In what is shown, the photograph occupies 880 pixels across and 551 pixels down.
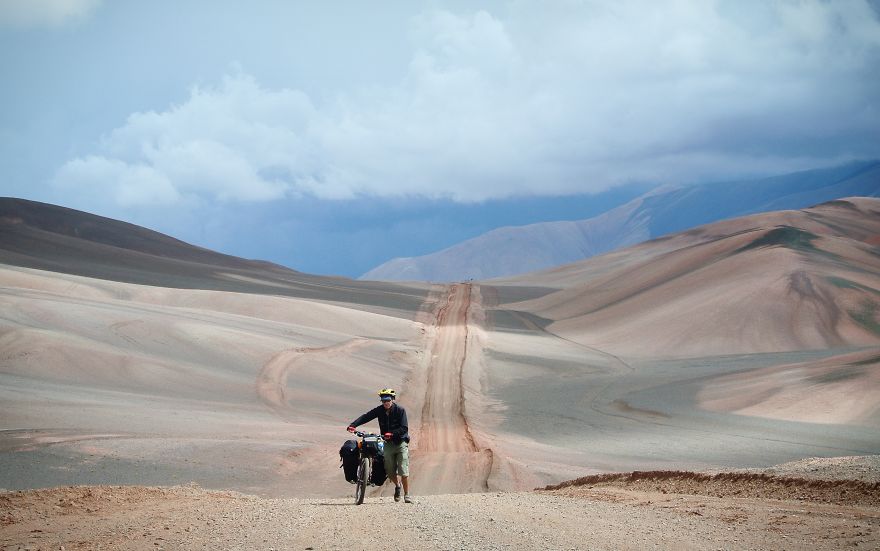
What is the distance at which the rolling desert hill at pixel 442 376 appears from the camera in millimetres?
18969

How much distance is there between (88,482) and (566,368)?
26555mm

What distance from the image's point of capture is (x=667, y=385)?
112 feet

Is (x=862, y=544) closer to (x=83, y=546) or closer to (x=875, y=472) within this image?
(x=875, y=472)

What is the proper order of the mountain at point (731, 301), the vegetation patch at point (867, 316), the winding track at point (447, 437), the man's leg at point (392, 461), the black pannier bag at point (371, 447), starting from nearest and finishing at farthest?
the man's leg at point (392, 461), the black pannier bag at point (371, 447), the winding track at point (447, 437), the mountain at point (731, 301), the vegetation patch at point (867, 316)

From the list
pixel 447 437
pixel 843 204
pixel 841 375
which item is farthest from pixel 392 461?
pixel 843 204

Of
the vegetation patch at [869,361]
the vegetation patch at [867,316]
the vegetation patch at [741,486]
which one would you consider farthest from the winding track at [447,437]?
the vegetation patch at [867,316]

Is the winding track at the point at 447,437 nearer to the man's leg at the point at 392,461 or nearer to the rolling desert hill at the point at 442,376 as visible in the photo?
the rolling desert hill at the point at 442,376

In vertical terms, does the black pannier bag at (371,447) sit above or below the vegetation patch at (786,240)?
below

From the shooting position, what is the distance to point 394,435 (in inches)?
495

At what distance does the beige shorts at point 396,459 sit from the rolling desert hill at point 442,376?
322cm

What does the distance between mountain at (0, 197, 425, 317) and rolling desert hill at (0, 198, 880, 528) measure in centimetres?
75

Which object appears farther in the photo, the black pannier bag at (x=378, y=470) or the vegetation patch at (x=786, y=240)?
the vegetation patch at (x=786, y=240)

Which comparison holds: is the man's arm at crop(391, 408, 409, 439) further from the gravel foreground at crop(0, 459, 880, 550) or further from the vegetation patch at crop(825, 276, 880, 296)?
the vegetation patch at crop(825, 276, 880, 296)

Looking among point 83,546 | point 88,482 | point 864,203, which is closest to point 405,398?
point 88,482
